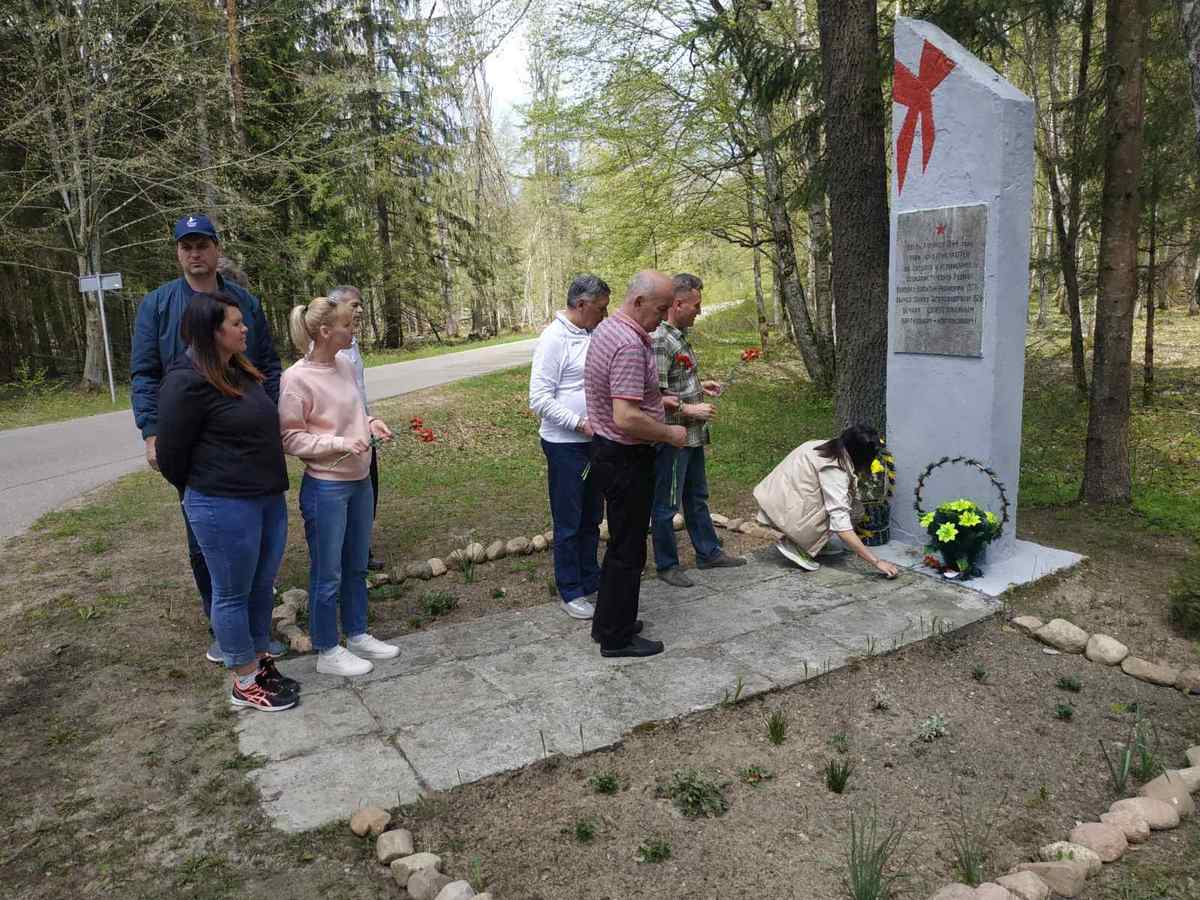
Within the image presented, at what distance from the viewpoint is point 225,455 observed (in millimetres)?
3236

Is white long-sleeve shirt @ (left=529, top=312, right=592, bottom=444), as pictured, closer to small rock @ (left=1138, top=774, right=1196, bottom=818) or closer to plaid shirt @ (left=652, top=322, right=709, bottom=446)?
plaid shirt @ (left=652, top=322, right=709, bottom=446)

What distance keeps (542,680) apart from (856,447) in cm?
243

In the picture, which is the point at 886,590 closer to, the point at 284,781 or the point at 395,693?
the point at 395,693

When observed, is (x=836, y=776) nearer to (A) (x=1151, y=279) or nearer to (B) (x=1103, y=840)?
(B) (x=1103, y=840)

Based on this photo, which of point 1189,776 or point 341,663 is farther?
point 341,663

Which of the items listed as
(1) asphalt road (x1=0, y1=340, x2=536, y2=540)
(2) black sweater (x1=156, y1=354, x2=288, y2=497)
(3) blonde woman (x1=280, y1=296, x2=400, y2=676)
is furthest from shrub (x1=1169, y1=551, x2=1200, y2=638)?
(1) asphalt road (x1=0, y1=340, x2=536, y2=540)

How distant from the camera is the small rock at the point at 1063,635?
3955 mm

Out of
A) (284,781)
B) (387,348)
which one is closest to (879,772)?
(284,781)

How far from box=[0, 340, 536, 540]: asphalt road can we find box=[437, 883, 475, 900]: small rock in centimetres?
571

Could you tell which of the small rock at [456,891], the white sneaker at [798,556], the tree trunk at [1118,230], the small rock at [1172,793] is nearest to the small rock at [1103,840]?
the small rock at [1172,793]

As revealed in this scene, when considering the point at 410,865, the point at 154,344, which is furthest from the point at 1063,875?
the point at 154,344

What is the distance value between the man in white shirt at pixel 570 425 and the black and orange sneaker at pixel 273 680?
5.11 ft

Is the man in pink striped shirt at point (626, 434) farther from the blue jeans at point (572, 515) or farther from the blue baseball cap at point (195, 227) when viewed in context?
the blue baseball cap at point (195, 227)

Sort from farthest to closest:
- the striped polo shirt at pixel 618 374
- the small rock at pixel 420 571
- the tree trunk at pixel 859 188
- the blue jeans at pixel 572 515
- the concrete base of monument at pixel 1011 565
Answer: the tree trunk at pixel 859 188 < the small rock at pixel 420 571 < the concrete base of monument at pixel 1011 565 < the blue jeans at pixel 572 515 < the striped polo shirt at pixel 618 374
